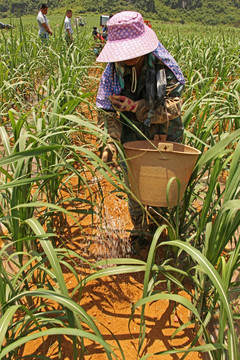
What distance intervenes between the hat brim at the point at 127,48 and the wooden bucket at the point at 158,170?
293mm

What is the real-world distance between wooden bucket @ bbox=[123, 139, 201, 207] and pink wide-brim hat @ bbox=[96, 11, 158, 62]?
302mm

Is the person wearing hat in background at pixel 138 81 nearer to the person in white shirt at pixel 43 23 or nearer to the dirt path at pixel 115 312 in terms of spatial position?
the dirt path at pixel 115 312

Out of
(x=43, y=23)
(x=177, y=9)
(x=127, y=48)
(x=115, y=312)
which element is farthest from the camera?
(x=177, y=9)

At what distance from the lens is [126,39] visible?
3.12ft

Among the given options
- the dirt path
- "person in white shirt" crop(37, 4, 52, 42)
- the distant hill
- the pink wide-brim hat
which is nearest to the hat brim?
the pink wide-brim hat

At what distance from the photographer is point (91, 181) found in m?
1.84

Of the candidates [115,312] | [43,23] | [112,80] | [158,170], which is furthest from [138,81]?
[43,23]

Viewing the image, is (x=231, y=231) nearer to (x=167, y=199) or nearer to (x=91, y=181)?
(x=167, y=199)

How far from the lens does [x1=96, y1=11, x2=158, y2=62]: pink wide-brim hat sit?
93 cm

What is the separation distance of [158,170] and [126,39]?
0.45 meters

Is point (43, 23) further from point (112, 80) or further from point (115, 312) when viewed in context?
point (115, 312)

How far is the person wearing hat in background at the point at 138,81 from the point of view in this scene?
0.95 m

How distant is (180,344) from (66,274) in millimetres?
530

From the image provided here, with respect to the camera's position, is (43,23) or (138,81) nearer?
(138,81)
